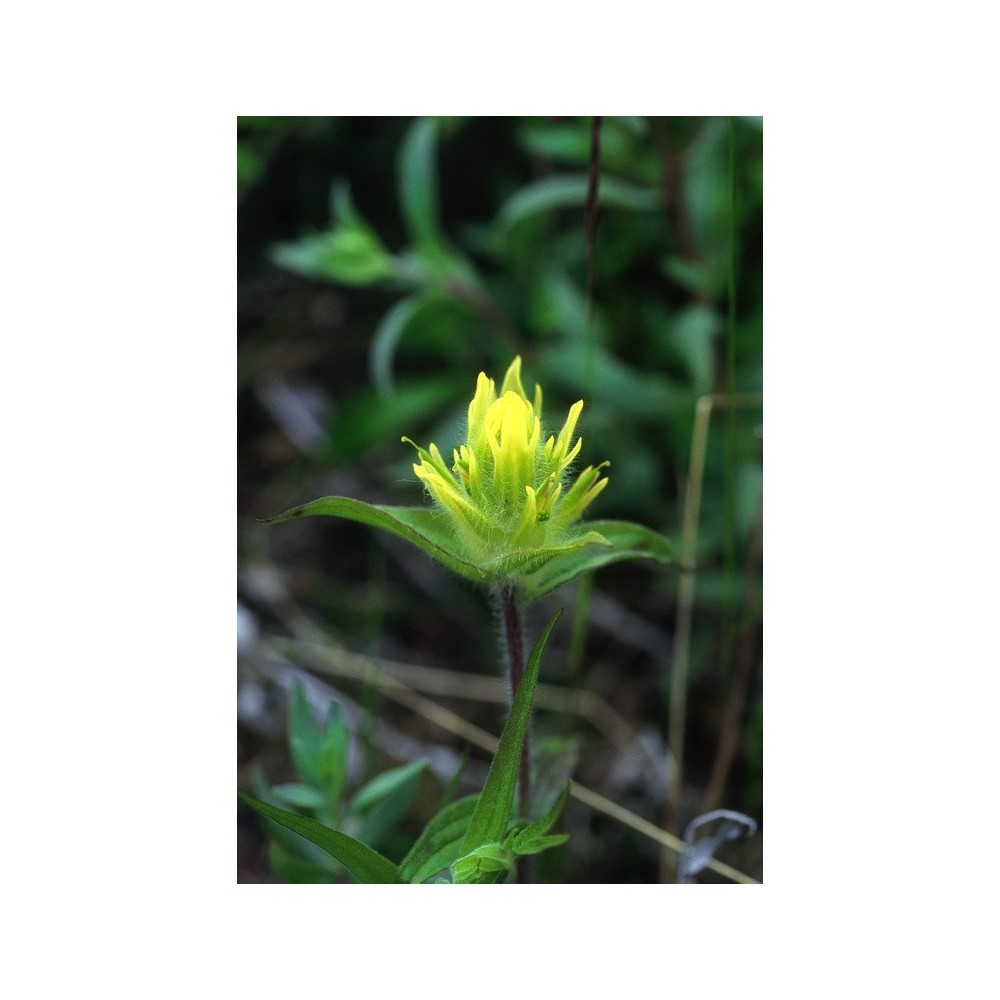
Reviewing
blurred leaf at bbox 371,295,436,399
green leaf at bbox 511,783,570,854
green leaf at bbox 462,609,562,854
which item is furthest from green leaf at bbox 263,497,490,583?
blurred leaf at bbox 371,295,436,399

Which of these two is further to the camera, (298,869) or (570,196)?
(570,196)

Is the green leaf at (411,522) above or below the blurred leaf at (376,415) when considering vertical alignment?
A: below

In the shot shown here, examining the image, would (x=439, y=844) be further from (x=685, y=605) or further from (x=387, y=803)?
(x=685, y=605)

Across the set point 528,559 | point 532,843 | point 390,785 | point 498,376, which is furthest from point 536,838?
point 498,376

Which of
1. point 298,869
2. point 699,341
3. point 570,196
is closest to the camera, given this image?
point 298,869

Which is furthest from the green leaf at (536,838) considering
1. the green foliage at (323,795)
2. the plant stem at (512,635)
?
the green foliage at (323,795)

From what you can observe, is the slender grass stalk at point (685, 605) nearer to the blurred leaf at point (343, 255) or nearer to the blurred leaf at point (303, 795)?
the blurred leaf at point (303, 795)
